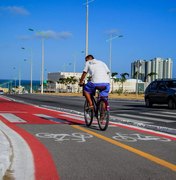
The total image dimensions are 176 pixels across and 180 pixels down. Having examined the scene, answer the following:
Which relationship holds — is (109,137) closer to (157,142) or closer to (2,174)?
(157,142)

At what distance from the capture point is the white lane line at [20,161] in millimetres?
5953

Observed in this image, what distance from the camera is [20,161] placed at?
6816mm

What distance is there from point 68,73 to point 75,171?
181 metres

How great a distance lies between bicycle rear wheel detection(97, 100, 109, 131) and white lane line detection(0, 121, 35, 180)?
2549 mm

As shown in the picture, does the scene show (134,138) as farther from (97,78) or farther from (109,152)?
(97,78)

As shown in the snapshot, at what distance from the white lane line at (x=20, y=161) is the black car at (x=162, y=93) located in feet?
49.2

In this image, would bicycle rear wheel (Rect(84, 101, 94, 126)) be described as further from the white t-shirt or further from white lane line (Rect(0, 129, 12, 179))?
white lane line (Rect(0, 129, 12, 179))

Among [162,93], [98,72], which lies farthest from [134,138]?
[162,93]

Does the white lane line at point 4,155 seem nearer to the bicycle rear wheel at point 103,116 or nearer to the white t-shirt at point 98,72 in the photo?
the bicycle rear wheel at point 103,116

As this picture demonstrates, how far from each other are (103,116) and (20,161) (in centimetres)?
460

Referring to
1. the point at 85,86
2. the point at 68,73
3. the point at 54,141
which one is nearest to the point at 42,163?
the point at 54,141

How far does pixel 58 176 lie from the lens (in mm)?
5969

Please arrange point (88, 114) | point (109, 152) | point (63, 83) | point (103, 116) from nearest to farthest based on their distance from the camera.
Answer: point (109, 152)
point (103, 116)
point (88, 114)
point (63, 83)

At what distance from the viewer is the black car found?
2321cm
